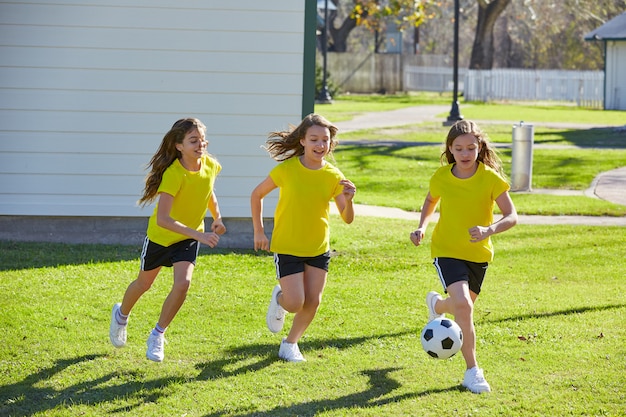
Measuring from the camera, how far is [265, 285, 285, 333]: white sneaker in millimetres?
6297

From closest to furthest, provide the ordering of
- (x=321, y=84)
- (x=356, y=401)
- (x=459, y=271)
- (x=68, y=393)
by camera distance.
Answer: (x=356, y=401), (x=68, y=393), (x=459, y=271), (x=321, y=84)

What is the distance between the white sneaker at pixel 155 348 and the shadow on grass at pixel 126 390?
0.17 m

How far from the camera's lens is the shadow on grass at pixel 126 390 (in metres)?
5.28

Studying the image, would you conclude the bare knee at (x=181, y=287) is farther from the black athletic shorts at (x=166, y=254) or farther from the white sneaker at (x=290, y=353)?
the white sneaker at (x=290, y=353)

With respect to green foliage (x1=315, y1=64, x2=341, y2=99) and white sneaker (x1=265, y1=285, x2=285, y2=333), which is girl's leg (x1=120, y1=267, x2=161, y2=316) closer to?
white sneaker (x1=265, y1=285, x2=285, y2=333)

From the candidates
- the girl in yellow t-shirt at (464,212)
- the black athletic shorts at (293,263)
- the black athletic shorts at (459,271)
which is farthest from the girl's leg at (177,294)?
the black athletic shorts at (459,271)

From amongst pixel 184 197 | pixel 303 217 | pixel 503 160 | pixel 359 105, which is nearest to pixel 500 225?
pixel 303 217

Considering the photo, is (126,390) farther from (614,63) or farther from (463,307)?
(614,63)

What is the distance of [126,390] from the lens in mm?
5551

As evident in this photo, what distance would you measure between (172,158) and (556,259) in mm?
5012

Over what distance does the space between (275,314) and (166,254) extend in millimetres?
794

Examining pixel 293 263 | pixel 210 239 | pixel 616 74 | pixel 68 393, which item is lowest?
pixel 68 393

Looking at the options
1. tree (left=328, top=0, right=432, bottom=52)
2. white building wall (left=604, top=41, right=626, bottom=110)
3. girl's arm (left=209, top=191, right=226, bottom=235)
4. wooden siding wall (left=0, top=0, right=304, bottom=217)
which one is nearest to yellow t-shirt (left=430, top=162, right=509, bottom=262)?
girl's arm (left=209, top=191, right=226, bottom=235)

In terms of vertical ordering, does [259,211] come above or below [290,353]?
above
